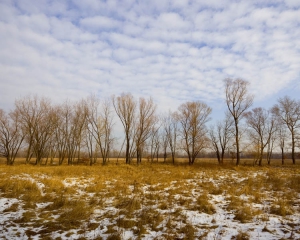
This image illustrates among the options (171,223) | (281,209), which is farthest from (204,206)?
(281,209)

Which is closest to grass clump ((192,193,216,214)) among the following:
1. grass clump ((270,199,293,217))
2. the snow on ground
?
the snow on ground

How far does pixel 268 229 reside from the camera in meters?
5.84

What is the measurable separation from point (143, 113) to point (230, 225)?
97.4 feet

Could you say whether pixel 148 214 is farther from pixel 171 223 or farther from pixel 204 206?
pixel 204 206

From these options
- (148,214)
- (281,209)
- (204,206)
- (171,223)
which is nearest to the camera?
(171,223)

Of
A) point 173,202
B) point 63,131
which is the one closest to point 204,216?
point 173,202

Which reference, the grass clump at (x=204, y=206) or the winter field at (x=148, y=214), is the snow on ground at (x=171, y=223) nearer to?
the winter field at (x=148, y=214)

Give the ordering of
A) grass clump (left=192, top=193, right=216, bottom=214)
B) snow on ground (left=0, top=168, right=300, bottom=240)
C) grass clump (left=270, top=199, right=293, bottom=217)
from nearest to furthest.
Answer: snow on ground (left=0, top=168, right=300, bottom=240) → grass clump (left=270, top=199, right=293, bottom=217) → grass clump (left=192, top=193, right=216, bottom=214)

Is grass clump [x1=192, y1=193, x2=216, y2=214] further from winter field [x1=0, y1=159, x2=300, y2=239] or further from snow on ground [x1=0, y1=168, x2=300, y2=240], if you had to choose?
snow on ground [x1=0, y1=168, x2=300, y2=240]

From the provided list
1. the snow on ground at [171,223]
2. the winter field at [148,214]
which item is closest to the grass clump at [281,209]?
the winter field at [148,214]

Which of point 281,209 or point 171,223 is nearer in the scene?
point 171,223

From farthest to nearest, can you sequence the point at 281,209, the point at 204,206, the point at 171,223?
the point at 204,206 → the point at 281,209 → the point at 171,223

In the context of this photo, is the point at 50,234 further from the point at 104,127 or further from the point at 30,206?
the point at 104,127

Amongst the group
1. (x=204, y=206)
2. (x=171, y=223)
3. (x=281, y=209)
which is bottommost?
(x=171, y=223)
